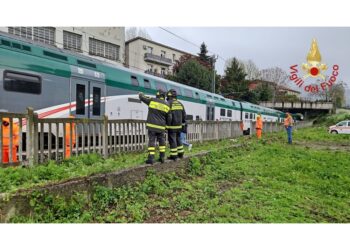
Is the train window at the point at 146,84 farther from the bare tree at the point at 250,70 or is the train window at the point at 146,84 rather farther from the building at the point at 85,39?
the bare tree at the point at 250,70

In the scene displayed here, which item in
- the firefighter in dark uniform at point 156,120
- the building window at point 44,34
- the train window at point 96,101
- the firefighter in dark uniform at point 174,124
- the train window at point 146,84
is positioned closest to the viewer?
the firefighter in dark uniform at point 156,120

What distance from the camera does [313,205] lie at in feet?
15.5

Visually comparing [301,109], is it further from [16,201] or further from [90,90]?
[16,201]

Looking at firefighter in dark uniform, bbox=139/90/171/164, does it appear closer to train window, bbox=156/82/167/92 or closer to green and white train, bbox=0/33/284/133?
green and white train, bbox=0/33/284/133

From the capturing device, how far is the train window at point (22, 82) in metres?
7.19

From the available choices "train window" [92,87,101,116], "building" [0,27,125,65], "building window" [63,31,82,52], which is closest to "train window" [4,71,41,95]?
"train window" [92,87,101,116]

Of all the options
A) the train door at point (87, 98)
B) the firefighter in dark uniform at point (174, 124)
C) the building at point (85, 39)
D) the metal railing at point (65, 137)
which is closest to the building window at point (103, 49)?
the building at point (85, 39)

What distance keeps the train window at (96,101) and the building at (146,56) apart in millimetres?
28377

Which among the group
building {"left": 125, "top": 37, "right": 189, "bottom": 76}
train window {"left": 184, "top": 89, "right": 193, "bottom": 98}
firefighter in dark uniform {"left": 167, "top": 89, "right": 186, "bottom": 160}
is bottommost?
firefighter in dark uniform {"left": 167, "top": 89, "right": 186, "bottom": 160}

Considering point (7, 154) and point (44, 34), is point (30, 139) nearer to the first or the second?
point (7, 154)

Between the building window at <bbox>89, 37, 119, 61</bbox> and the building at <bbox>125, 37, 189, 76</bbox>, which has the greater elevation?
the building at <bbox>125, 37, 189, 76</bbox>

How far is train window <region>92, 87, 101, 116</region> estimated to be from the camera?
A: 977 cm

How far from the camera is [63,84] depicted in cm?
868

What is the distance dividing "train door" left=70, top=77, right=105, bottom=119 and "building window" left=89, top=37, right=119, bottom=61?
16.9m
